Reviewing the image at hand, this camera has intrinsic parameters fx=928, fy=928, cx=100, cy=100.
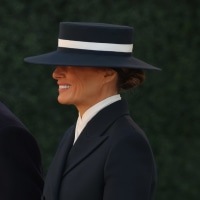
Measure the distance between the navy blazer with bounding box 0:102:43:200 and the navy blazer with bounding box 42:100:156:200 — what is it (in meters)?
0.20

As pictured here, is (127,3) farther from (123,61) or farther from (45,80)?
(123,61)

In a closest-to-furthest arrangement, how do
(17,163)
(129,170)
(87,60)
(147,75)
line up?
(129,170) < (87,60) < (17,163) < (147,75)

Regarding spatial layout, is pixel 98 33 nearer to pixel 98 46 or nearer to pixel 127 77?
pixel 98 46

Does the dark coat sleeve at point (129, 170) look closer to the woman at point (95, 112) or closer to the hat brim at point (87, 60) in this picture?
the woman at point (95, 112)

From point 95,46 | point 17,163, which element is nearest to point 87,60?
point 95,46

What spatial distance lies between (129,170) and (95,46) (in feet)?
1.72

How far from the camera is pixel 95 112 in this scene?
342 cm

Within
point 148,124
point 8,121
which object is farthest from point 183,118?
point 8,121

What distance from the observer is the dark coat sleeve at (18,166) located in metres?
3.65

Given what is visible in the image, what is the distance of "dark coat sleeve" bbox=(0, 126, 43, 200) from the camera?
365cm

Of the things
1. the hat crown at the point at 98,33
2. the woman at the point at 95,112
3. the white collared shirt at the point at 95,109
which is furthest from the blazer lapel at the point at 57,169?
the hat crown at the point at 98,33

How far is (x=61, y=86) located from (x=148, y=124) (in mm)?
2729

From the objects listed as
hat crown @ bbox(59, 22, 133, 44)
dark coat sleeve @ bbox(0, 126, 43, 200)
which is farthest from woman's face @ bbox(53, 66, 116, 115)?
dark coat sleeve @ bbox(0, 126, 43, 200)

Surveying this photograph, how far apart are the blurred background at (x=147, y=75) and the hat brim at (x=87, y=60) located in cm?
226
